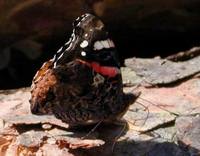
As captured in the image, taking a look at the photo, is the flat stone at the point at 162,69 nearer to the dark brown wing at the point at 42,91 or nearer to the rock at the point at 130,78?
the rock at the point at 130,78

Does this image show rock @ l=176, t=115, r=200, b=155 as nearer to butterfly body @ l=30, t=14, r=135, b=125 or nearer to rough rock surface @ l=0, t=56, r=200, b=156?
rough rock surface @ l=0, t=56, r=200, b=156

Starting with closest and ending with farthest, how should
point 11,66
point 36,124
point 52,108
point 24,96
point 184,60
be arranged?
point 52,108 → point 36,124 → point 24,96 → point 184,60 → point 11,66

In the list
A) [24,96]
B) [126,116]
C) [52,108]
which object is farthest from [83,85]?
[24,96]

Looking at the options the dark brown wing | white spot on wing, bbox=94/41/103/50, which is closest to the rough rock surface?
the dark brown wing

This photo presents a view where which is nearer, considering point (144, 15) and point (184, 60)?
point (184, 60)

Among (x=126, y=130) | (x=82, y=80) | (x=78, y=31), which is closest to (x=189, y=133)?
(x=126, y=130)

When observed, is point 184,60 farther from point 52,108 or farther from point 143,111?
point 52,108

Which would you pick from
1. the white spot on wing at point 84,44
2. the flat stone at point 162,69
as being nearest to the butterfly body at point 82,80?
the white spot on wing at point 84,44

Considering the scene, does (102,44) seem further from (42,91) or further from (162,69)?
(162,69)
